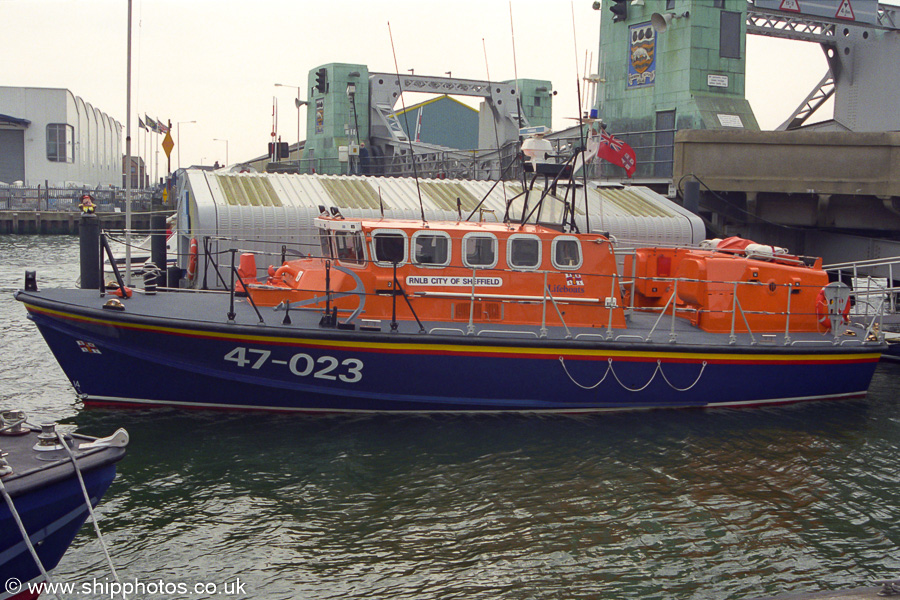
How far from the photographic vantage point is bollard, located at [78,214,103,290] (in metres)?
12.4

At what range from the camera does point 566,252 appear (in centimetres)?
1045

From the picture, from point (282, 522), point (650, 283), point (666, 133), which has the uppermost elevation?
point (666, 133)

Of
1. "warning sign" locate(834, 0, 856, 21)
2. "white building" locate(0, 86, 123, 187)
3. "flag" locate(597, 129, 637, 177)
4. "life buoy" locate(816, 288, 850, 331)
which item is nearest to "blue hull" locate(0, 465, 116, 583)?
"flag" locate(597, 129, 637, 177)

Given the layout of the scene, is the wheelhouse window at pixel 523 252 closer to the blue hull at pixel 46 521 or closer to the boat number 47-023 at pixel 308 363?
the boat number 47-023 at pixel 308 363

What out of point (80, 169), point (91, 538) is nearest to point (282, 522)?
point (91, 538)

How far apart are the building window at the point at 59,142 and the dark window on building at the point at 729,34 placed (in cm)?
5607

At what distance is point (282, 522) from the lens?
6.96 meters

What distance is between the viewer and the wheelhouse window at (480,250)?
1018cm

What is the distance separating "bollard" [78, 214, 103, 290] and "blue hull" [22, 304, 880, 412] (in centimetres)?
309

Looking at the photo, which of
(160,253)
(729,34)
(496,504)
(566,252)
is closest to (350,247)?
(566,252)

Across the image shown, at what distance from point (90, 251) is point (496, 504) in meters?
8.64

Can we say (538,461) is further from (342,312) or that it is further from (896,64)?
(896,64)

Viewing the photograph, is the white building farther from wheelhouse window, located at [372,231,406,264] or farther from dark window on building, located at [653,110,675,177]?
wheelhouse window, located at [372,231,406,264]

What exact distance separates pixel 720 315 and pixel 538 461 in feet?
13.7
